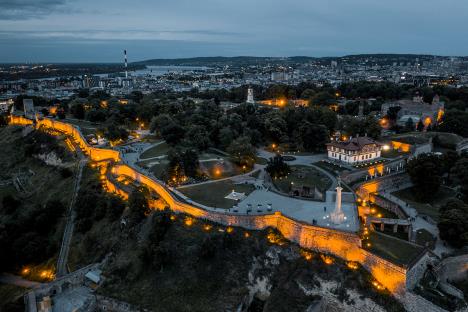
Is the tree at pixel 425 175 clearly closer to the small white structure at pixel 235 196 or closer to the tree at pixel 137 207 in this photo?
the small white structure at pixel 235 196

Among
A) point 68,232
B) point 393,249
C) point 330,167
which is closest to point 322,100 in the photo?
point 330,167

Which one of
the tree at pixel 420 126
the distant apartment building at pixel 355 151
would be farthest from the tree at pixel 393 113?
the distant apartment building at pixel 355 151

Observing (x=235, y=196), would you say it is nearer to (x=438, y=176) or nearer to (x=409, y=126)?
(x=438, y=176)

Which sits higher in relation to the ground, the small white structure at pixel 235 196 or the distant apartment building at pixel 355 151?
the distant apartment building at pixel 355 151

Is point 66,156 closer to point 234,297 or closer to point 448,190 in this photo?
point 234,297

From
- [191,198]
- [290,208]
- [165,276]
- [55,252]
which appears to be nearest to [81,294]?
[165,276]
